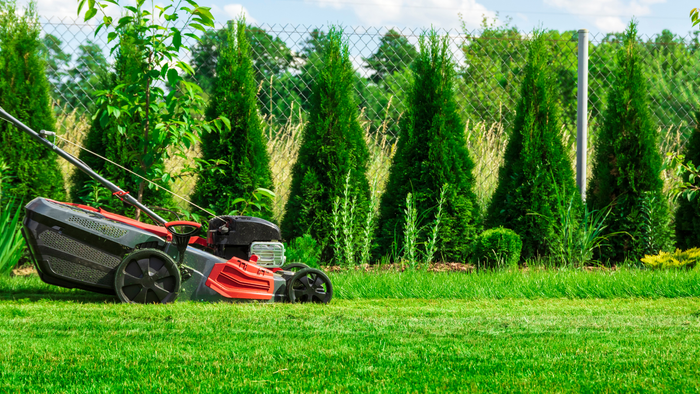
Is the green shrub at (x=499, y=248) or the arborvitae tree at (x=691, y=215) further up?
the arborvitae tree at (x=691, y=215)

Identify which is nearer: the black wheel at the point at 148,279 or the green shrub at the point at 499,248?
the black wheel at the point at 148,279

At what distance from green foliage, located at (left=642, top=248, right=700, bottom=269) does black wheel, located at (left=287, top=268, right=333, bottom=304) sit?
3.30m

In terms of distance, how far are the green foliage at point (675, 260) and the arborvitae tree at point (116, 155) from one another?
474 centimetres

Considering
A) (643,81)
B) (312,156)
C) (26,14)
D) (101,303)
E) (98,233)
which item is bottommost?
(101,303)

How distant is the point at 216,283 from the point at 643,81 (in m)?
5.06

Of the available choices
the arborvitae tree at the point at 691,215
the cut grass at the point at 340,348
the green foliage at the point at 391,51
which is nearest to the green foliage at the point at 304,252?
the cut grass at the point at 340,348

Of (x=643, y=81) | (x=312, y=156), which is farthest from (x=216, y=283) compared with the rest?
(x=643, y=81)

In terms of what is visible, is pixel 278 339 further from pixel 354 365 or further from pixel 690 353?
pixel 690 353

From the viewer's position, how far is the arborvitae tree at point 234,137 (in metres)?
6.47

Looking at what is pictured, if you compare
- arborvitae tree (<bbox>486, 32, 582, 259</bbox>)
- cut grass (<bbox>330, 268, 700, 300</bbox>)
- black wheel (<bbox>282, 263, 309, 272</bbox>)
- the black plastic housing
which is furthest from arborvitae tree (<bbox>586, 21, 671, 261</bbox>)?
the black plastic housing

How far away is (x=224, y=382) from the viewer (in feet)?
8.48

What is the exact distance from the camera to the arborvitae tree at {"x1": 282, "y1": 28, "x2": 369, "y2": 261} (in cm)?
662

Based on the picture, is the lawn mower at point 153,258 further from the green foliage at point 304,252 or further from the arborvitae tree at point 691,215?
the arborvitae tree at point 691,215

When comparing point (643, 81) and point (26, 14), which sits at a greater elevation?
point (26, 14)
